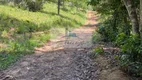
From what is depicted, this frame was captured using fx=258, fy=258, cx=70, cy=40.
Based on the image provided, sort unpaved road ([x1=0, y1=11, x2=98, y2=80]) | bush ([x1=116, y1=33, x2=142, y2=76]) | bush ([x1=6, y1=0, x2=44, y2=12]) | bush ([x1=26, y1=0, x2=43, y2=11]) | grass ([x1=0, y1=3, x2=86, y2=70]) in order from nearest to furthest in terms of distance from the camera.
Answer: bush ([x1=116, y1=33, x2=142, y2=76]) → unpaved road ([x1=0, y1=11, x2=98, y2=80]) → grass ([x1=0, y1=3, x2=86, y2=70]) → bush ([x1=6, y1=0, x2=44, y2=12]) → bush ([x1=26, y1=0, x2=43, y2=11])

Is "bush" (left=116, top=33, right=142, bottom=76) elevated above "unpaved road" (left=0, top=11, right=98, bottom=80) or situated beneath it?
elevated above

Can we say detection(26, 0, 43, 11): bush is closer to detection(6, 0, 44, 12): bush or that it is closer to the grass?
detection(6, 0, 44, 12): bush

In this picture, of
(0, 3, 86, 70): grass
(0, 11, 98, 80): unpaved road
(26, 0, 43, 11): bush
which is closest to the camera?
(0, 11, 98, 80): unpaved road

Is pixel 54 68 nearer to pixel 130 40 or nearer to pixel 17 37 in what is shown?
pixel 130 40

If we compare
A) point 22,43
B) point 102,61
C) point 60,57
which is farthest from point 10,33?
point 102,61

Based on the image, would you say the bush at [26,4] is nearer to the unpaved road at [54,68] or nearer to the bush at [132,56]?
the unpaved road at [54,68]

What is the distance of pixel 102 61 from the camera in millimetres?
8367

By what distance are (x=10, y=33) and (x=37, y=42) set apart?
4.64 ft

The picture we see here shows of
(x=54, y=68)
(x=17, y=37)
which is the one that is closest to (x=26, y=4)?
(x=17, y=37)

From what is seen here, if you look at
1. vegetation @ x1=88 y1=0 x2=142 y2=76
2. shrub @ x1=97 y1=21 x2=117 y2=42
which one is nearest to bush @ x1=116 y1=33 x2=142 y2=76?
vegetation @ x1=88 y1=0 x2=142 y2=76

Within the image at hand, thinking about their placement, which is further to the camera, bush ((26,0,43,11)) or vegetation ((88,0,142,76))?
bush ((26,0,43,11))

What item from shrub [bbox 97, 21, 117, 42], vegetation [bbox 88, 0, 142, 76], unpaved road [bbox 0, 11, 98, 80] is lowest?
unpaved road [bbox 0, 11, 98, 80]

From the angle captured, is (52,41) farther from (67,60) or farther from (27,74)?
(27,74)

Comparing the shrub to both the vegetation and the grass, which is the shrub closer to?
the vegetation
